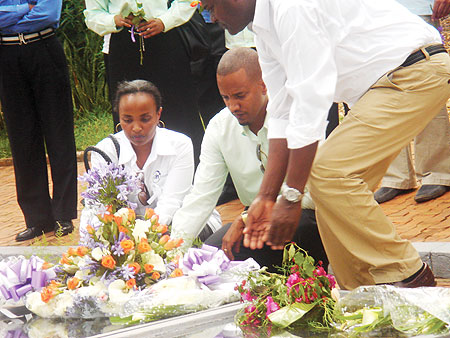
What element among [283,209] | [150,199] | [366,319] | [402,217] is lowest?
[402,217]

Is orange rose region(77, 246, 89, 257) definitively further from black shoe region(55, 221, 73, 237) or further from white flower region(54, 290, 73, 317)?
black shoe region(55, 221, 73, 237)

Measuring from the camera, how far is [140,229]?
3689 mm

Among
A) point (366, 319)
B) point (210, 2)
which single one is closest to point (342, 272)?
point (366, 319)

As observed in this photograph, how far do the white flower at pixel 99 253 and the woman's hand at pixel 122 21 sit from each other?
9.79ft

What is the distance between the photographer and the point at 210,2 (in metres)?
3.42

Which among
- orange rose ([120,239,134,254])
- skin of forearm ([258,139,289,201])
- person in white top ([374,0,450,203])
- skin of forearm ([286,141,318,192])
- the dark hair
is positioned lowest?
person in white top ([374,0,450,203])

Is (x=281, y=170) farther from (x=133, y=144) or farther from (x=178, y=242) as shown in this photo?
(x=133, y=144)

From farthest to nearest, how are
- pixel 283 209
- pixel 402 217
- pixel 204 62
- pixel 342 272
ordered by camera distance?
pixel 204 62
pixel 402 217
pixel 342 272
pixel 283 209

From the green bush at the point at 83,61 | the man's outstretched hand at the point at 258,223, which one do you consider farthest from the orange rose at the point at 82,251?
the green bush at the point at 83,61

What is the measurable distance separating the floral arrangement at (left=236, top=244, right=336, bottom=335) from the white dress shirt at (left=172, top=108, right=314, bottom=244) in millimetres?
1472

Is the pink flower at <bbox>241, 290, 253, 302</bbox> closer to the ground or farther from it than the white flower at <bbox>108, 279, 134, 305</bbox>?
farther from it

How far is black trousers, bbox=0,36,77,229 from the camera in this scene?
642 cm

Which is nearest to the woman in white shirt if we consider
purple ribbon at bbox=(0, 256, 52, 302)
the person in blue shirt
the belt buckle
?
the person in blue shirt

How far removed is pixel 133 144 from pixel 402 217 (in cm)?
186
